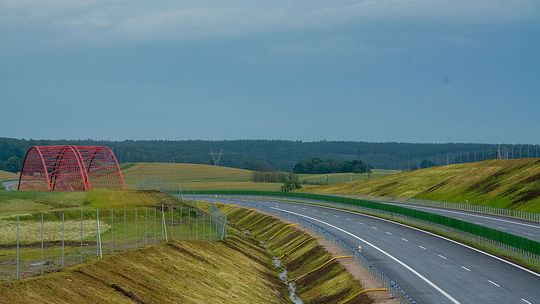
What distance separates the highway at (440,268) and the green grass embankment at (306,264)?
11.8ft

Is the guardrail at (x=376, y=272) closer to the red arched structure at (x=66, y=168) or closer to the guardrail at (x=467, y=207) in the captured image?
the guardrail at (x=467, y=207)

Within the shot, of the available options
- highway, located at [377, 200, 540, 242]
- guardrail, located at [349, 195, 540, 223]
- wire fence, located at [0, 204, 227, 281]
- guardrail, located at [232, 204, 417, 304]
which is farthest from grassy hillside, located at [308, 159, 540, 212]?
wire fence, located at [0, 204, 227, 281]

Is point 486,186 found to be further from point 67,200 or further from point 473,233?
point 67,200

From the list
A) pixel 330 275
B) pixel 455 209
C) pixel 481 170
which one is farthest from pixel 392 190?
pixel 330 275

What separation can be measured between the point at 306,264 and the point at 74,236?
21909mm

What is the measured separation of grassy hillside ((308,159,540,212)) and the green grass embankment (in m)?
37.2

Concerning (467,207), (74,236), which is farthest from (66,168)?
(74,236)

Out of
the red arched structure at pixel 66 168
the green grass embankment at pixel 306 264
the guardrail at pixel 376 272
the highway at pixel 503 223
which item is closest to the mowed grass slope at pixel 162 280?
the green grass embankment at pixel 306 264

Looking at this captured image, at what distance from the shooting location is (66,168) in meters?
156

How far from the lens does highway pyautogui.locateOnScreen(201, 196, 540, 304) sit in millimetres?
52406

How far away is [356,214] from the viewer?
135 m

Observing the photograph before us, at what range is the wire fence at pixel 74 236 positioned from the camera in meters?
53.4

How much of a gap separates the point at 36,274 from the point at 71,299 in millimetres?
6597

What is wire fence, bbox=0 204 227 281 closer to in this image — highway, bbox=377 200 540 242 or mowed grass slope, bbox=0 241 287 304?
mowed grass slope, bbox=0 241 287 304
